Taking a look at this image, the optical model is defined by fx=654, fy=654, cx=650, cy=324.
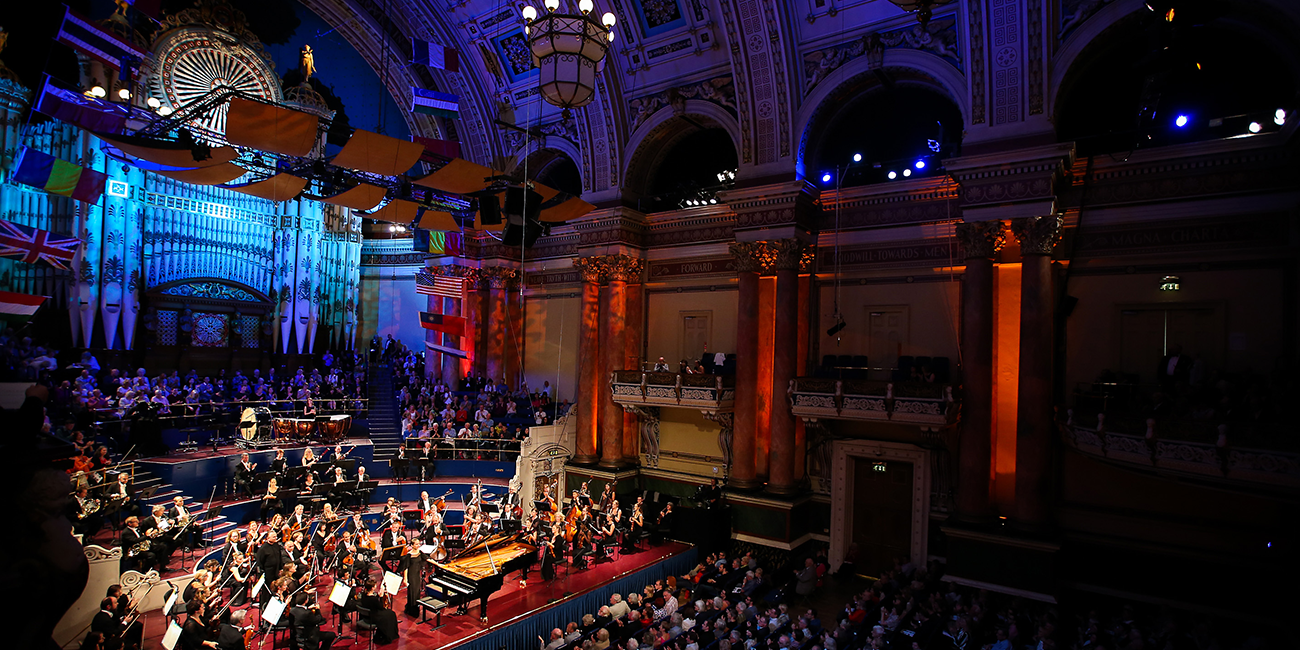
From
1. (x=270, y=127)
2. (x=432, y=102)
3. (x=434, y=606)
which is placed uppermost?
(x=432, y=102)

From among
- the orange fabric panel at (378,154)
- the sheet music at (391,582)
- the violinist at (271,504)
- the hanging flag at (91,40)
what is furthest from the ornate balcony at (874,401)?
the hanging flag at (91,40)

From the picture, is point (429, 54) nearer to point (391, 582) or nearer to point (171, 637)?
point (391, 582)

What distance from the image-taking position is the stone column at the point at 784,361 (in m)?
15.0

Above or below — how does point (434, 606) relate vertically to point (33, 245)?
below

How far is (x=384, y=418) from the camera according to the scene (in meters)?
20.3

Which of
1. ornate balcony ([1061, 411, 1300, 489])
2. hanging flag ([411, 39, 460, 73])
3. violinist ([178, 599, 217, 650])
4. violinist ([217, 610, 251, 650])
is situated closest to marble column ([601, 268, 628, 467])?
hanging flag ([411, 39, 460, 73])

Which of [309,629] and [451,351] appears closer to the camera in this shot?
[309,629]

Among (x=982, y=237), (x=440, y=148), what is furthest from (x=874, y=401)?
(x=440, y=148)

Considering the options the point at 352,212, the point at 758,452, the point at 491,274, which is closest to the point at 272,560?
the point at 758,452

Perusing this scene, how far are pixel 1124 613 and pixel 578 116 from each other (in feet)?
53.5

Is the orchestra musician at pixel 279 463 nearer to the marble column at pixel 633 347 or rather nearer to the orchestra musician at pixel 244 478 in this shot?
the orchestra musician at pixel 244 478

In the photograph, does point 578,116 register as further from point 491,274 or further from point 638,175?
point 491,274

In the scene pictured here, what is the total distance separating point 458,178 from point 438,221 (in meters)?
3.00

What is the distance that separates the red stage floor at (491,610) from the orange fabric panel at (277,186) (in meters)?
8.14
